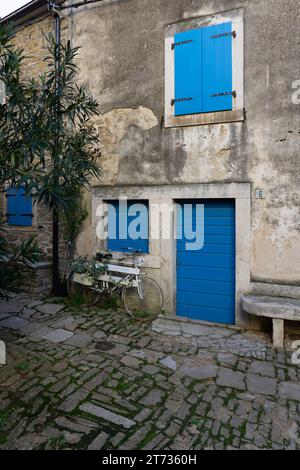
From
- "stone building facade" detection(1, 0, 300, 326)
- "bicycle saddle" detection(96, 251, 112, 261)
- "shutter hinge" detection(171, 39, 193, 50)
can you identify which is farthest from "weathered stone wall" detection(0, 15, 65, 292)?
"shutter hinge" detection(171, 39, 193, 50)

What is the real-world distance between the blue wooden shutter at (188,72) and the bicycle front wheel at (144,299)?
3.20 meters

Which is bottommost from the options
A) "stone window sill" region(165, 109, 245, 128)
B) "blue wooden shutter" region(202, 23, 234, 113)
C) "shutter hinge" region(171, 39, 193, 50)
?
"stone window sill" region(165, 109, 245, 128)

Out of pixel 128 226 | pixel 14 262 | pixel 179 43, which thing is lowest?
pixel 14 262

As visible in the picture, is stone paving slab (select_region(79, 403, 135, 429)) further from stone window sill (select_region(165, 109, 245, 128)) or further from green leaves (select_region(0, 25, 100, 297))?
stone window sill (select_region(165, 109, 245, 128))

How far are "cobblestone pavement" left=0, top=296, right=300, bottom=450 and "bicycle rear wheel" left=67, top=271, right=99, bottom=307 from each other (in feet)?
3.34

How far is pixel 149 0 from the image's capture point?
5.91m

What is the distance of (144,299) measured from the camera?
613 centimetres

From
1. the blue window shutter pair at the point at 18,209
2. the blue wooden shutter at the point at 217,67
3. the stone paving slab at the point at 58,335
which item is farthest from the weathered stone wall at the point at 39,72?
the blue wooden shutter at the point at 217,67

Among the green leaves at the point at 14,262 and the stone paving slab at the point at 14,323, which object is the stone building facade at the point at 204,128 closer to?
the stone paving slab at the point at 14,323

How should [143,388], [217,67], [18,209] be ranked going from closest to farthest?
[143,388]
[217,67]
[18,209]

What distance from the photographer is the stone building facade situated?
5023 millimetres

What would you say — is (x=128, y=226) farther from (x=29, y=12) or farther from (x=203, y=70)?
(x=29, y=12)

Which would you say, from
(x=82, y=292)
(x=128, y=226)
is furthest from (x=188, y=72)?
(x=82, y=292)

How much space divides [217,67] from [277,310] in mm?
4075
